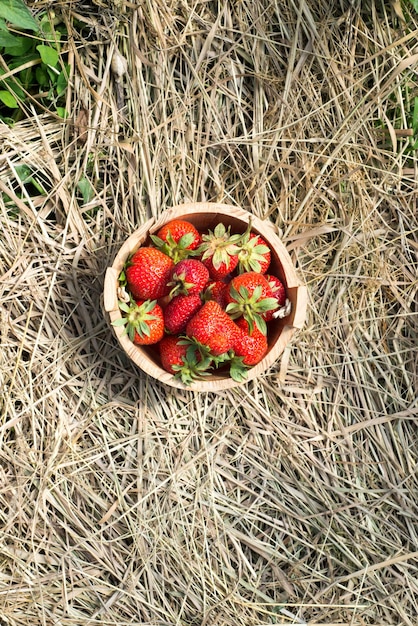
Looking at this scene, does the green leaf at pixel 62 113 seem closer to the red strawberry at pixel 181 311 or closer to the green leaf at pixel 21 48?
the green leaf at pixel 21 48

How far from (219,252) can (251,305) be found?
15 cm

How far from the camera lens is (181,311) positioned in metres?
1.49

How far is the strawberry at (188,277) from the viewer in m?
1.46

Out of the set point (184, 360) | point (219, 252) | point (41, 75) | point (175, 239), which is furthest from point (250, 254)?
point (41, 75)

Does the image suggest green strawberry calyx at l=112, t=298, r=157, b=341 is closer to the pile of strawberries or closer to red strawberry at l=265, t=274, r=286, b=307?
the pile of strawberries

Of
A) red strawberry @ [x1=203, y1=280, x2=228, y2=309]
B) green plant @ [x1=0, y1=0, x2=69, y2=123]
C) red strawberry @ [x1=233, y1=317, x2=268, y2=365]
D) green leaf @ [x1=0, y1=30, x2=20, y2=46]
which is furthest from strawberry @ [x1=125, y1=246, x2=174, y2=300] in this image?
green leaf @ [x1=0, y1=30, x2=20, y2=46]

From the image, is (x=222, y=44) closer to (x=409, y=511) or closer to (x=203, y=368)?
(x=203, y=368)

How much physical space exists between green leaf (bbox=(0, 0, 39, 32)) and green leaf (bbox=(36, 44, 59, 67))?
0.08 m

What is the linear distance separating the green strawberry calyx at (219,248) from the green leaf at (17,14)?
69 cm

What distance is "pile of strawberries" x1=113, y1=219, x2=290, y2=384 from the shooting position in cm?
144

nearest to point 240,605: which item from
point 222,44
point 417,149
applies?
point 417,149

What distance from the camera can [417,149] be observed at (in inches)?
70.7

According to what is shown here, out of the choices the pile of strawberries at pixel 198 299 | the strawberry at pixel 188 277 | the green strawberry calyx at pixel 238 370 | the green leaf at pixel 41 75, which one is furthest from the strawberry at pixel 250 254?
the green leaf at pixel 41 75

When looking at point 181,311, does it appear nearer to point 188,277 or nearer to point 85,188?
point 188,277
